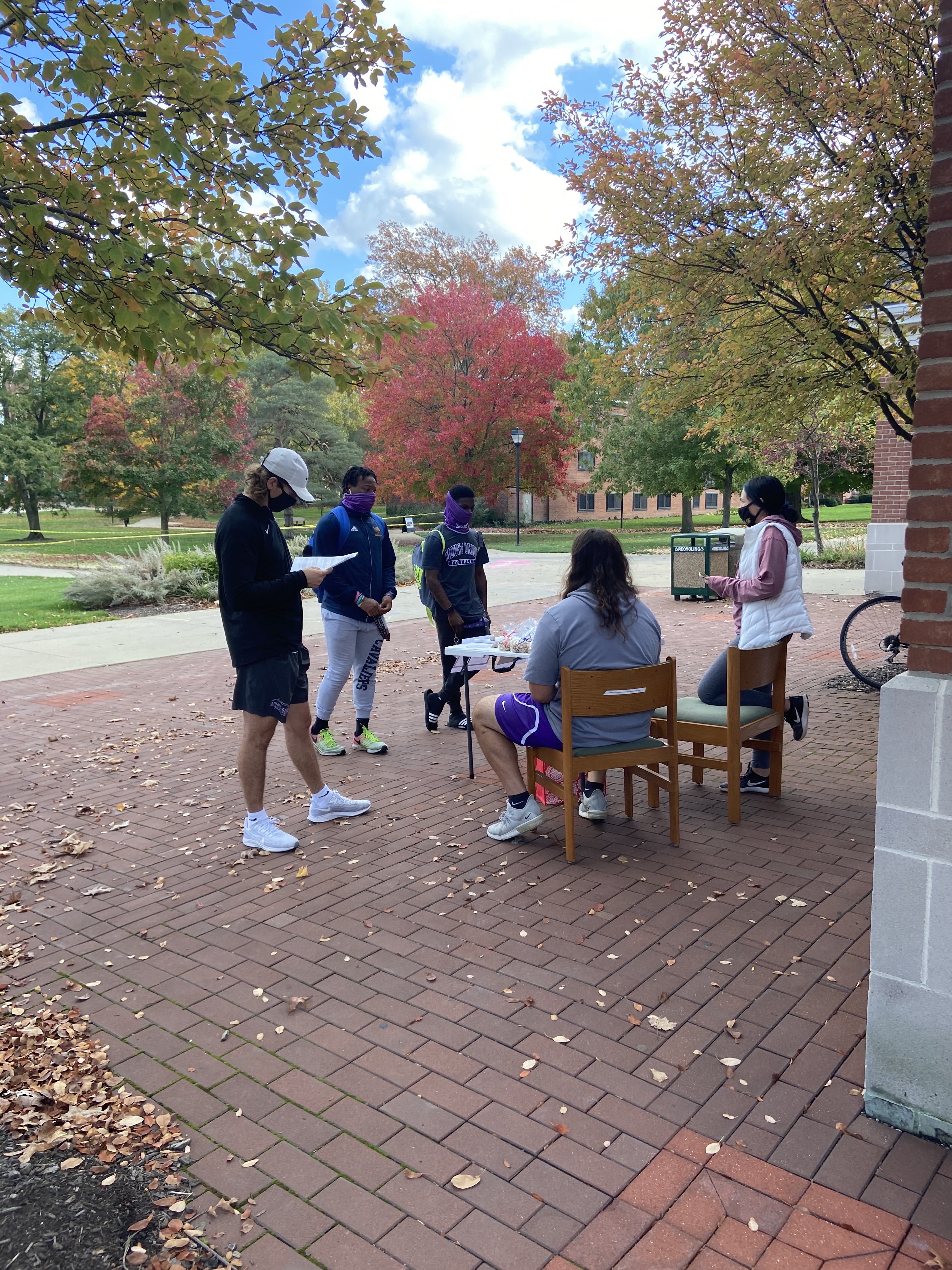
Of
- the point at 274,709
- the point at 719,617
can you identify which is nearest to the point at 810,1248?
the point at 274,709

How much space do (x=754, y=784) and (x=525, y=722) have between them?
1804 mm

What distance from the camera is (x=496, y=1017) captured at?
312 centimetres

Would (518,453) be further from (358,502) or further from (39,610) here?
(358,502)

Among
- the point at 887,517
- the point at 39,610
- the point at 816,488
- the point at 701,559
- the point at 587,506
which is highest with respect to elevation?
the point at 816,488

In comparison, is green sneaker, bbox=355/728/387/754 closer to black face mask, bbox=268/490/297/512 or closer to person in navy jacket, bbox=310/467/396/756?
person in navy jacket, bbox=310/467/396/756

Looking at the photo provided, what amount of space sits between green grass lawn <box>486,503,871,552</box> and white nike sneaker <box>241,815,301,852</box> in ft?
55.8

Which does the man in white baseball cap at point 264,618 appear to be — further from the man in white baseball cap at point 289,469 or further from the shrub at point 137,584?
the shrub at point 137,584

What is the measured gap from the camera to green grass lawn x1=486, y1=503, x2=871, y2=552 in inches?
1182

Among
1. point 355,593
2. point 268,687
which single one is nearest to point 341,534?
point 355,593

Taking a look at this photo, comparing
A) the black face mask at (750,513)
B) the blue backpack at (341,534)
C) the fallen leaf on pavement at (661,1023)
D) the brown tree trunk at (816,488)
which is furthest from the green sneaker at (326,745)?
the brown tree trunk at (816,488)

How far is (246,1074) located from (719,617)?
37.7ft

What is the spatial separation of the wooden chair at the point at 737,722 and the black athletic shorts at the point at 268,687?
2046 millimetres

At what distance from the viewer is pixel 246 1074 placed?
2.87m

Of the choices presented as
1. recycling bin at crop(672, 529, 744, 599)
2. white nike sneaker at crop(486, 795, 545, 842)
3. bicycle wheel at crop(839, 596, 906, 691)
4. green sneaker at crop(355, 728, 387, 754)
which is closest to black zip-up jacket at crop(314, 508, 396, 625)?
green sneaker at crop(355, 728, 387, 754)
